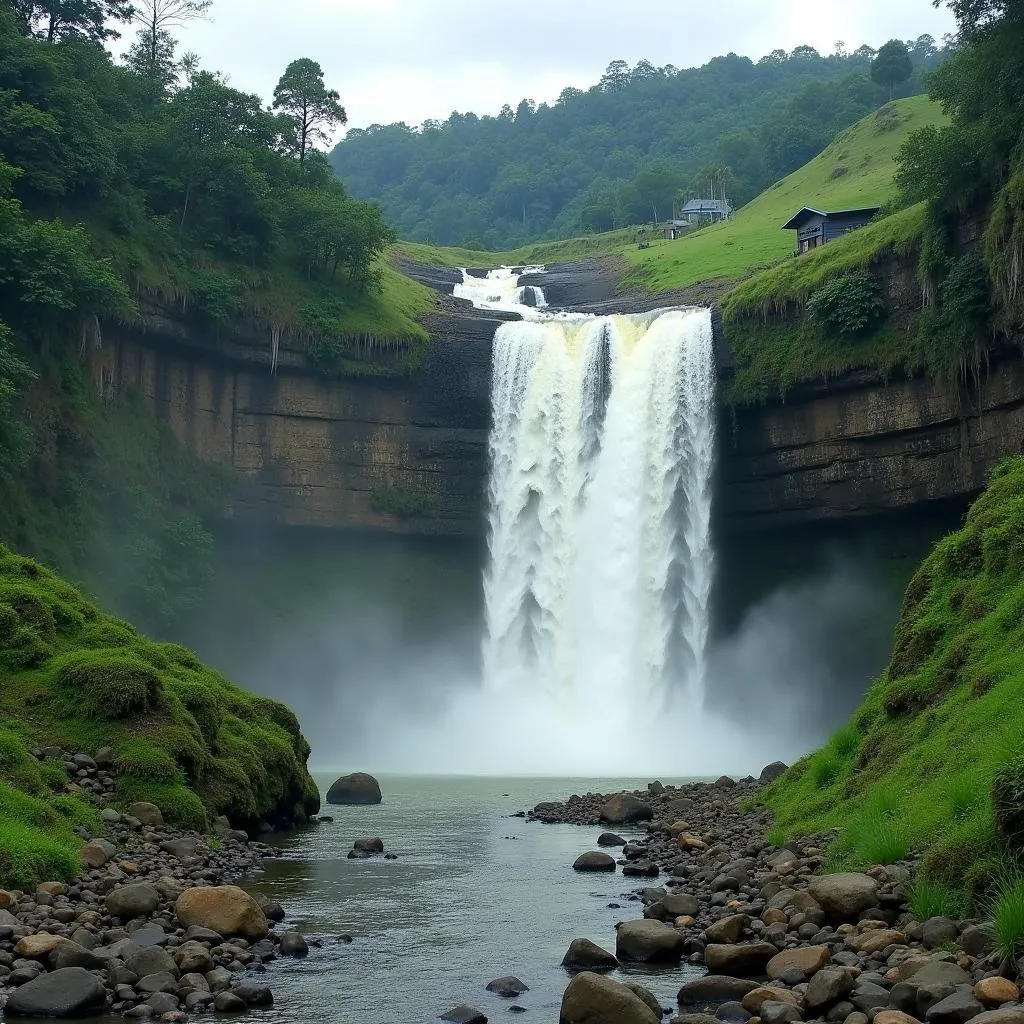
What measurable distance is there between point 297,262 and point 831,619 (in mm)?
25642

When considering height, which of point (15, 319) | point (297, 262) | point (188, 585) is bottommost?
point (188, 585)

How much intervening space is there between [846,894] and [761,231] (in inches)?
2384

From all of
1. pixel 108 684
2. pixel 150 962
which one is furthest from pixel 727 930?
pixel 108 684

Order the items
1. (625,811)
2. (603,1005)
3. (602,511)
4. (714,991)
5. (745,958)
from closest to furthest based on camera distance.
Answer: (603,1005), (714,991), (745,958), (625,811), (602,511)

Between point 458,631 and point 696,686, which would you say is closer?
point 696,686

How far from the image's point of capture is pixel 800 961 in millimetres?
11336

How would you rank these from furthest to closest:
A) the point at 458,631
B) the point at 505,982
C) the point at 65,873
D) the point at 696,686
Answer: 1. the point at 458,631
2. the point at 696,686
3. the point at 65,873
4. the point at 505,982

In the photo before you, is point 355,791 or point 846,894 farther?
point 355,791

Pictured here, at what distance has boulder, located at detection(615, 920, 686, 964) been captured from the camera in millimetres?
12961

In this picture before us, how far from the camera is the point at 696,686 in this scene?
145 ft

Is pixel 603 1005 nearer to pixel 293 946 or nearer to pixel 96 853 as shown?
pixel 293 946

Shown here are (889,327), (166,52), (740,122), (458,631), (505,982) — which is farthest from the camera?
(740,122)

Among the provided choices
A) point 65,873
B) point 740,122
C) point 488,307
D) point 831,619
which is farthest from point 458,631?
point 740,122

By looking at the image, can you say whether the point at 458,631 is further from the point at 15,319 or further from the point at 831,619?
the point at 15,319
